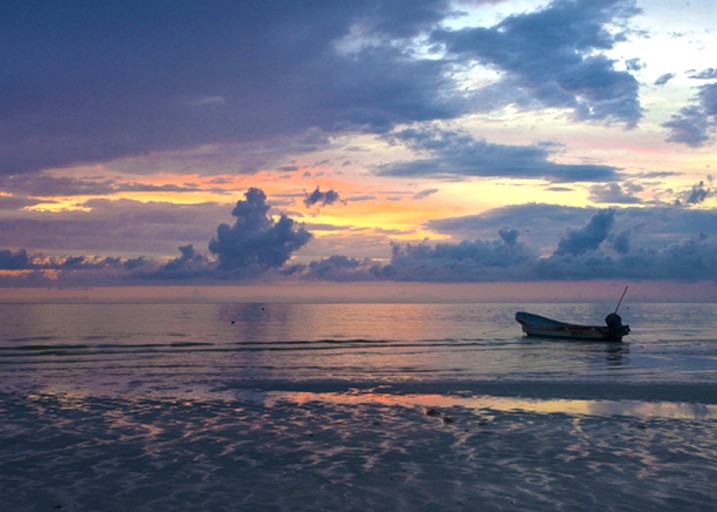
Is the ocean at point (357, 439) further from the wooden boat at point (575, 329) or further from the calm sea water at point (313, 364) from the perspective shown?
the wooden boat at point (575, 329)

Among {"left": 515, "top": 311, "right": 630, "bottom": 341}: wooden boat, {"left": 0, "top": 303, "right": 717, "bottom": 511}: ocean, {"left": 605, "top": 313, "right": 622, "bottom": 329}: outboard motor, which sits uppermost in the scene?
{"left": 0, "top": 303, "right": 717, "bottom": 511}: ocean

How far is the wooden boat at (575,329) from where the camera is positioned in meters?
72.9

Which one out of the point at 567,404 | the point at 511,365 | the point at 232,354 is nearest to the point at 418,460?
the point at 567,404

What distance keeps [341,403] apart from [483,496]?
44.0 feet

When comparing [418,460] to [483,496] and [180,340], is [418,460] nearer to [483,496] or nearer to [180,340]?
[483,496]

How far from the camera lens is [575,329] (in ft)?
253

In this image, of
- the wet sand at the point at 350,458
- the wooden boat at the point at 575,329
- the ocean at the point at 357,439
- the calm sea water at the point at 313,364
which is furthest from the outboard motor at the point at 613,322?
the wet sand at the point at 350,458

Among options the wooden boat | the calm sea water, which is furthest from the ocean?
the wooden boat

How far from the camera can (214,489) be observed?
1318 cm

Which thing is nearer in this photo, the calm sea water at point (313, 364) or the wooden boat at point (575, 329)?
the calm sea water at point (313, 364)

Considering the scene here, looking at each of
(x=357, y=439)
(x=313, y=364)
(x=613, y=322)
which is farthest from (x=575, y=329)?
(x=357, y=439)

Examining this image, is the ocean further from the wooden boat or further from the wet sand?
the wooden boat

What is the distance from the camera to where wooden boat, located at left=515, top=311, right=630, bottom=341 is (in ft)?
239

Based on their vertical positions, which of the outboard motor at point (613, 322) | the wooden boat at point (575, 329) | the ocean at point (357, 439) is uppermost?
the ocean at point (357, 439)
